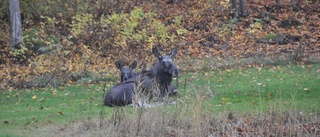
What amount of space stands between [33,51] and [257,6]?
14536mm

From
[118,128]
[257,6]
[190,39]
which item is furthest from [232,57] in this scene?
[118,128]

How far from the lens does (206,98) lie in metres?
13.1

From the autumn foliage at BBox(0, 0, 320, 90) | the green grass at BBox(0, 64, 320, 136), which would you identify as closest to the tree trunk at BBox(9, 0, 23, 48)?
the autumn foliage at BBox(0, 0, 320, 90)

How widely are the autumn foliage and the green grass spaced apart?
291 cm

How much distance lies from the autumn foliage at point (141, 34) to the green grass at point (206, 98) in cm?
291

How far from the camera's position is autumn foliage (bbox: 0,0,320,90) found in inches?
1057

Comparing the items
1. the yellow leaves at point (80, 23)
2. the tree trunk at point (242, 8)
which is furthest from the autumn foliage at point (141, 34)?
the tree trunk at point (242, 8)

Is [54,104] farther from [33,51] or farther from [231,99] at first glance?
[33,51]

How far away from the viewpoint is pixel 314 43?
29688 millimetres

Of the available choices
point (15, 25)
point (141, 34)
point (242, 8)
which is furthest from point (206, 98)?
point (242, 8)

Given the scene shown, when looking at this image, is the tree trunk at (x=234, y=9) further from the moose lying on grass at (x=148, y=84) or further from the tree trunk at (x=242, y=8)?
the moose lying on grass at (x=148, y=84)

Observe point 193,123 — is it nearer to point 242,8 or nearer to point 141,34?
point 141,34

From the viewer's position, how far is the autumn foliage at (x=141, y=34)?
26844 millimetres

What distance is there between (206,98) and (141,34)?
1901 centimetres
